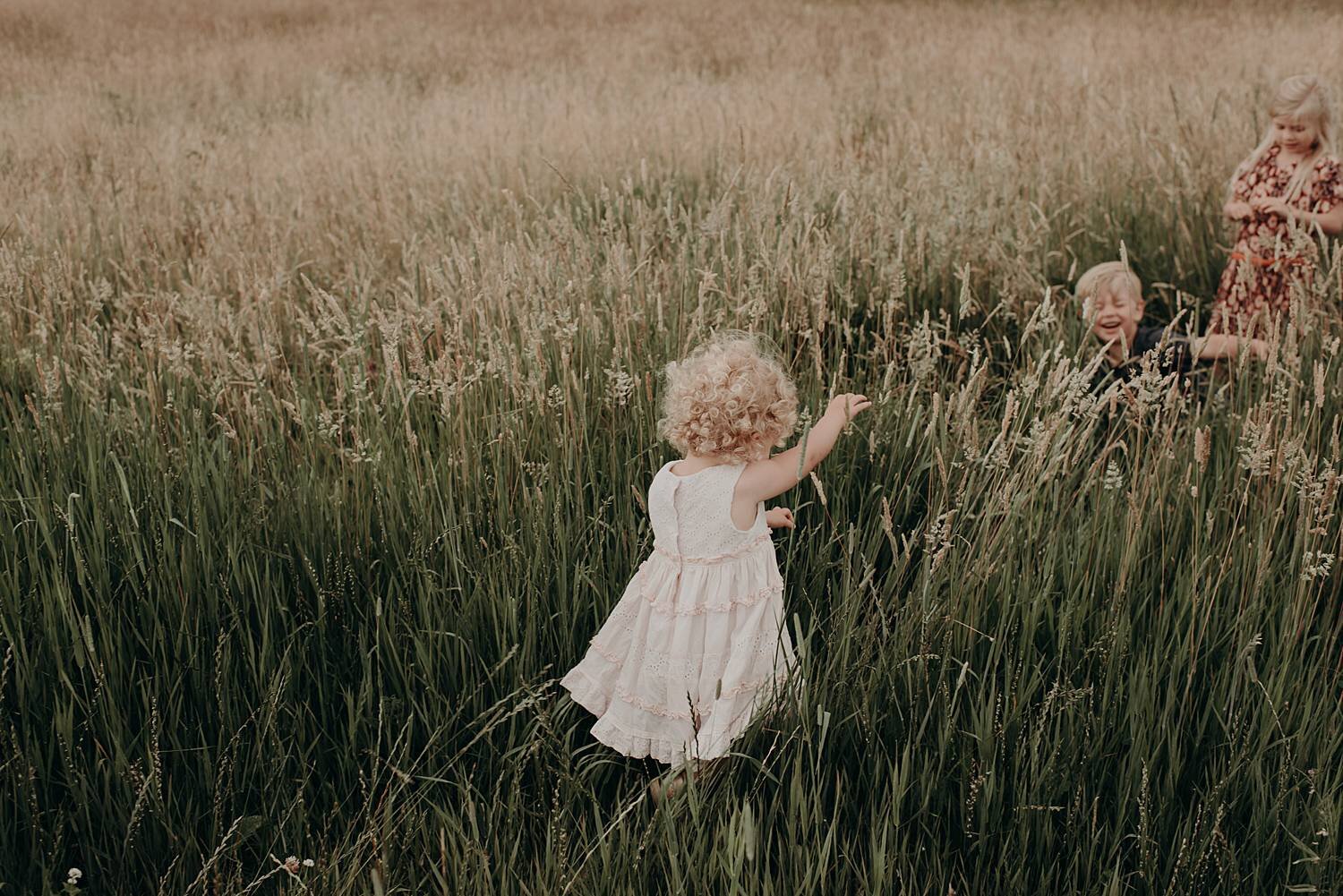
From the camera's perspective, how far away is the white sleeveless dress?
1888mm

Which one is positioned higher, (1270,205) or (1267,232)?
(1270,205)

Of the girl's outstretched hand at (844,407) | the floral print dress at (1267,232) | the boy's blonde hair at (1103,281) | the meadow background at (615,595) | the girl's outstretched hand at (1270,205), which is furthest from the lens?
the floral print dress at (1267,232)

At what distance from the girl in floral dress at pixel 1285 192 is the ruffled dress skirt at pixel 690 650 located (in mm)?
2515

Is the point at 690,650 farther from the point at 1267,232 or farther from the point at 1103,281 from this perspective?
the point at 1267,232

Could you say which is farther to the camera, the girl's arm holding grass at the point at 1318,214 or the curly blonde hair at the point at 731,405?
the girl's arm holding grass at the point at 1318,214

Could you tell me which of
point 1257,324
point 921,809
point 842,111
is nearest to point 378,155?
point 842,111

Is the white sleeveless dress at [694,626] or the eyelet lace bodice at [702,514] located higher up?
the eyelet lace bodice at [702,514]

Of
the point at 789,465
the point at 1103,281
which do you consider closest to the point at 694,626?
the point at 789,465

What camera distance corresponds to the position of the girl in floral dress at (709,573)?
187 cm

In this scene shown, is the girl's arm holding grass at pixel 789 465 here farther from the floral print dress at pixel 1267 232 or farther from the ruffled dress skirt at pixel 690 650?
the floral print dress at pixel 1267 232

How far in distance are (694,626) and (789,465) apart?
34cm

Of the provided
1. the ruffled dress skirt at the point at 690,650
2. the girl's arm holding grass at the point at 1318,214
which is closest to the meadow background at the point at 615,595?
the ruffled dress skirt at the point at 690,650

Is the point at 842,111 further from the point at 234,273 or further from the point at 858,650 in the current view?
the point at 858,650

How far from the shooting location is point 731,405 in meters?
1.83
